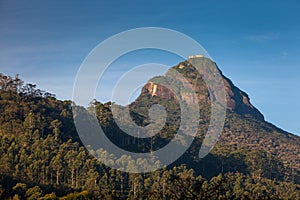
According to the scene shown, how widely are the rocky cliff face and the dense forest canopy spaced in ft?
142

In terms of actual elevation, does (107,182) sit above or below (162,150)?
below

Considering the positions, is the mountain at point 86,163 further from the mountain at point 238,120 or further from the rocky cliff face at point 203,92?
the rocky cliff face at point 203,92

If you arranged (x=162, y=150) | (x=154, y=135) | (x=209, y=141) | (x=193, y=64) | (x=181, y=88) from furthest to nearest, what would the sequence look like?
(x=193, y=64) < (x=181, y=88) < (x=209, y=141) < (x=154, y=135) < (x=162, y=150)

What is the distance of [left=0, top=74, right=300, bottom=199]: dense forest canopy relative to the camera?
34.9m

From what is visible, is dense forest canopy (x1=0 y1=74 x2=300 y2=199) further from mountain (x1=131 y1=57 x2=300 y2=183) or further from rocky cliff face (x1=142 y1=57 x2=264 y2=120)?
rocky cliff face (x1=142 y1=57 x2=264 y2=120)

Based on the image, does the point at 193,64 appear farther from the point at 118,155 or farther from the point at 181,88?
the point at 118,155

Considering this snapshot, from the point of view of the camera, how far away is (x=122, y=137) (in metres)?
50.9

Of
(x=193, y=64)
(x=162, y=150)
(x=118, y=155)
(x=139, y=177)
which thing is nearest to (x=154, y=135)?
(x=162, y=150)

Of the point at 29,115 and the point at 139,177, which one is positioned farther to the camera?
the point at 29,115

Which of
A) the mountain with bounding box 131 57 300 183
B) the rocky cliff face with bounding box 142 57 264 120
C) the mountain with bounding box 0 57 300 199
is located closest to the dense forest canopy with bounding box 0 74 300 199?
the mountain with bounding box 0 57 300 199

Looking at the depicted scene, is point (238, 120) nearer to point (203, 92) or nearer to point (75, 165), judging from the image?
point (203, 92)

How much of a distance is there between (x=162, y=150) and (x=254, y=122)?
59831 millimetres

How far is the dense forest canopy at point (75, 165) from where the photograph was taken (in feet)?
115

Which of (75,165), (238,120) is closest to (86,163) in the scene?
(75,165)
